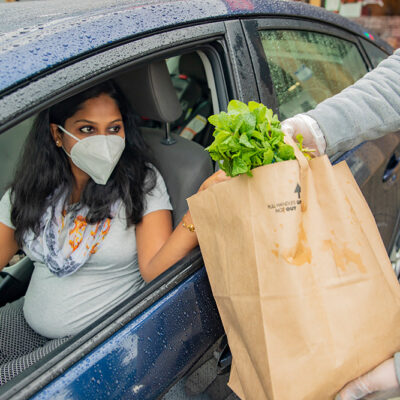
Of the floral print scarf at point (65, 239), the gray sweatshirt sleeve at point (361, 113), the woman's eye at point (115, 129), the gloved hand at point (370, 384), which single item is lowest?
the gloved hand at point (370, 384)

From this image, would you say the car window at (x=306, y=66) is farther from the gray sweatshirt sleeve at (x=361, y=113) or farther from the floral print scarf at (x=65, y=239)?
the floral print scarf at (x=65, y=239)

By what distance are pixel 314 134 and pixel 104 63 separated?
666 millimetres

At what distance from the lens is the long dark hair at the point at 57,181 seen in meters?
1.47

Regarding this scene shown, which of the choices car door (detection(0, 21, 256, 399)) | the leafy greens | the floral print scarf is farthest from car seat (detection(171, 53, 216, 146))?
the leafy greens

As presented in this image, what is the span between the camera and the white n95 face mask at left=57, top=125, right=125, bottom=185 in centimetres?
141

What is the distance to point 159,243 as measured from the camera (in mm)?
1447

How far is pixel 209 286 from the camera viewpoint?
1096mm

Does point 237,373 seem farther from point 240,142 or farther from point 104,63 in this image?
point 104,63

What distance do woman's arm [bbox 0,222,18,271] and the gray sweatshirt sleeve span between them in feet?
4.10

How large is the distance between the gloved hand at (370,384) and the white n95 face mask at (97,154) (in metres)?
1.05

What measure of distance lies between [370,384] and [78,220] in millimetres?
1116

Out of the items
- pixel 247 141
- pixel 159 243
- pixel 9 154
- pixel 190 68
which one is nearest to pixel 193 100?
pixel 190 68

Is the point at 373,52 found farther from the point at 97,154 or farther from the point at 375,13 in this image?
the point at 375,13

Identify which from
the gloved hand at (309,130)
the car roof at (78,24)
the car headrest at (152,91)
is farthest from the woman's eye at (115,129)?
the gloved hand at (309,130)
